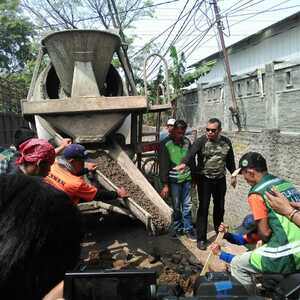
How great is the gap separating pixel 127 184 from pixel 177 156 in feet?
3.44

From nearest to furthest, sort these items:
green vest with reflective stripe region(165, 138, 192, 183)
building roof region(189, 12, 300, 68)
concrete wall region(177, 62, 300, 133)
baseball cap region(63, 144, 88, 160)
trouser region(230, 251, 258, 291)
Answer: trouser region(230, 251, 258, 291), baseball cap region(63, 144, 88, 160), green vest with reflective stripe region(165, 138, 192, 183), concrete wall region(177, 62, 300, 133), building roof region(189, 12, 300, 68)

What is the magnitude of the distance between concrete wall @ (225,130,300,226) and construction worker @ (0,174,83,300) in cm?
556

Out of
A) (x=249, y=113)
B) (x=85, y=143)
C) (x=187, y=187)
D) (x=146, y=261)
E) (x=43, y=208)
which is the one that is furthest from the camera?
(x=249, y=113)

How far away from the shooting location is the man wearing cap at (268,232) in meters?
2.88

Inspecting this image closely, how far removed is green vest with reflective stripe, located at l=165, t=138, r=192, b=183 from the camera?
559 cm

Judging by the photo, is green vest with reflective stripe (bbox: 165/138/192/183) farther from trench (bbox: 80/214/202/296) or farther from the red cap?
the red cap

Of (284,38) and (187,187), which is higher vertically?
(284,38)

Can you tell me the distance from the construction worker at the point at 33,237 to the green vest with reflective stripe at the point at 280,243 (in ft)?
6.69

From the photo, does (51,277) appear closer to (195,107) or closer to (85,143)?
(85,143)

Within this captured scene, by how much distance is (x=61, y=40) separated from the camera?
5.46 metres

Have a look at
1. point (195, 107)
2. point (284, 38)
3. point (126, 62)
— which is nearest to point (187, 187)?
point (126, 62)

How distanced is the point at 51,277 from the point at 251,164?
8.00ft

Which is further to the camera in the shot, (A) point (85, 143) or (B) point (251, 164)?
(A) point (85, 143)

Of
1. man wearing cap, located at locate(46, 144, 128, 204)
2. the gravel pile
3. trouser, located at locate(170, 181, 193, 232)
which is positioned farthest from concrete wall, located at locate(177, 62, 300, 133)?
man wearing cap, located at locate(46, 144, 128, 204)
